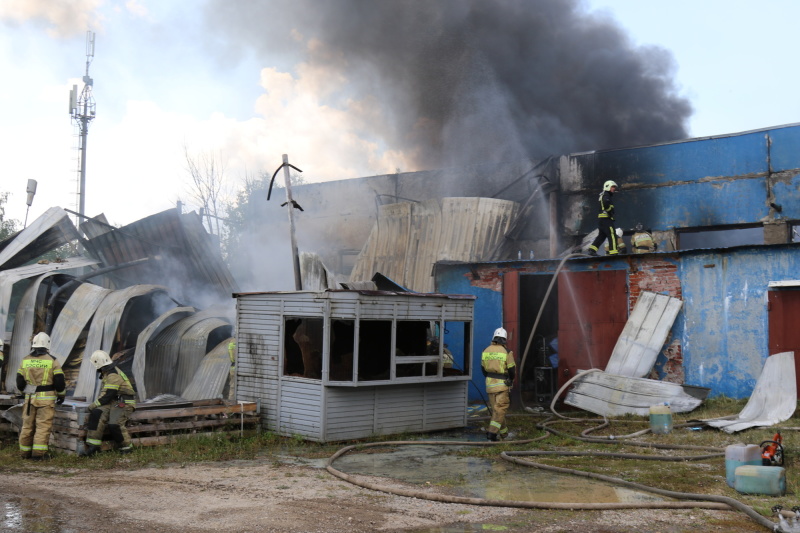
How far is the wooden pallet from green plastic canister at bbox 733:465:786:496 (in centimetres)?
644

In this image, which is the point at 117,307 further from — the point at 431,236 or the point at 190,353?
the point at 431,236

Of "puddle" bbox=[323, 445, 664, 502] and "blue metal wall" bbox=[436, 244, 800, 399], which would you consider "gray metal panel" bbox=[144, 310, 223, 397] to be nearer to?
"puddle" bbox=[323, 445, 664, 502]

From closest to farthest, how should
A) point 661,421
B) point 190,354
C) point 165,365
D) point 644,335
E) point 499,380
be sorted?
point 661,421 → point 499,380 → point 644,335 → point 190,354 → point 165,365

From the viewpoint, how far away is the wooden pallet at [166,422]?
8.99 meters

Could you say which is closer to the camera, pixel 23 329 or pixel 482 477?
pixel 482 477

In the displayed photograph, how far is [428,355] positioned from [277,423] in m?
2.53

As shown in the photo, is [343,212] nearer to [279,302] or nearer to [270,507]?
[279,302]

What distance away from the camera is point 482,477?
745cm

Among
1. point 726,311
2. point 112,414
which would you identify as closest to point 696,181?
point 726,311

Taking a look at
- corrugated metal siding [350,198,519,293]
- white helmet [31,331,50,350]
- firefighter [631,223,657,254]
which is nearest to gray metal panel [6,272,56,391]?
white helmet [31,331,50,350]

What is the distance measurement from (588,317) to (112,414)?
8.71 meters

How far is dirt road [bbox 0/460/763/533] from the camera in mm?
5418

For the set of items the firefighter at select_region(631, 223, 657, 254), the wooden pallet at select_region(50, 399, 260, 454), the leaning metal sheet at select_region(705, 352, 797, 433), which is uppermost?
the firefighter at select_region(631, 223, 657, 254)

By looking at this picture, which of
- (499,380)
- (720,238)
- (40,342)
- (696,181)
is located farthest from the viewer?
(720,238)
